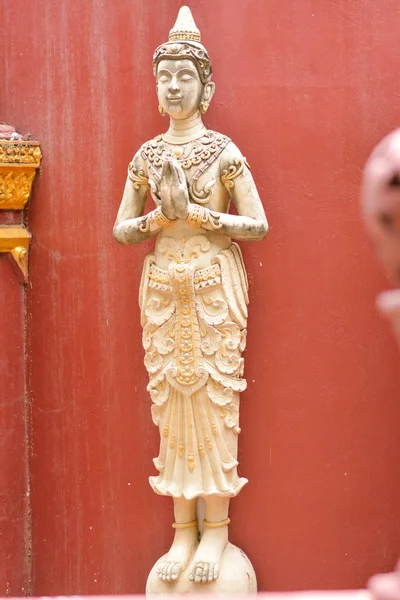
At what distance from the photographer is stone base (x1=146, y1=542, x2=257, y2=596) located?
5551 mm

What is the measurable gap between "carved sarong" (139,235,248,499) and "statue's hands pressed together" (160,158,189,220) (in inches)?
10.2

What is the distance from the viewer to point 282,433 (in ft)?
19.4

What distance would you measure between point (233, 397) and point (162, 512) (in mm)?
800

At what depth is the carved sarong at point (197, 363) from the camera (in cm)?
552

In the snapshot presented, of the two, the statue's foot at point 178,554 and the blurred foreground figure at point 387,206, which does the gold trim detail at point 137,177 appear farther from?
the blurred foreground figure at point 387,206

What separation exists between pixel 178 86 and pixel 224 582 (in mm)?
2054

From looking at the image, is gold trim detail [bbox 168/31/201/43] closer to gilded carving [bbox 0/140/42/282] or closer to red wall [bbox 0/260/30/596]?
gilded carving [bbox 0/140/42/282]

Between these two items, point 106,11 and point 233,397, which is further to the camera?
point 106,11

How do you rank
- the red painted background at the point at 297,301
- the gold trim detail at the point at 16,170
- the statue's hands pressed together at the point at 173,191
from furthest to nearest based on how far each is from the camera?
the gold trim detail at the point at 16,170, the red painted background at the point at 297,301, the statue's hands pressed together at the point at 173,191

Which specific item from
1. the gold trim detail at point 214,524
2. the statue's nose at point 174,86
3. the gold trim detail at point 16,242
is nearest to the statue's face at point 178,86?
the statue's nose at point 174,86

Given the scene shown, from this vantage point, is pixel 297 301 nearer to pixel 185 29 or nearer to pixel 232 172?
pixel 232 172

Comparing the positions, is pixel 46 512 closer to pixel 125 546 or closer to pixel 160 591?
pixel 125 546

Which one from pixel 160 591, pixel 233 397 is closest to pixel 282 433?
pixel 233 397

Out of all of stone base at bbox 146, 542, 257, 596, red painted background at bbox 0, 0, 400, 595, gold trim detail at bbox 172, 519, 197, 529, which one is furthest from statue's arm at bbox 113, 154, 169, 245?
stone base at bbox 146, 542, 257, 596
